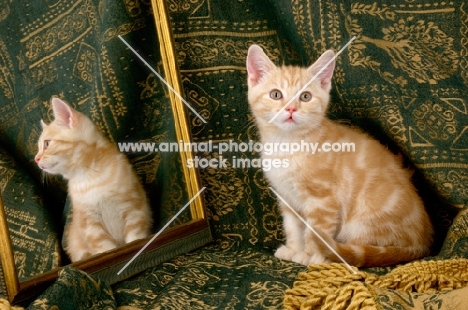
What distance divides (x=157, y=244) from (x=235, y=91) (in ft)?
1.42

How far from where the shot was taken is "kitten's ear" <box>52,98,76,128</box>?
1.09 m

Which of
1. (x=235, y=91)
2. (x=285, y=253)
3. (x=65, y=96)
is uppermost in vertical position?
(x=65, y=96)

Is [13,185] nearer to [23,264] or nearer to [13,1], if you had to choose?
[23,264]

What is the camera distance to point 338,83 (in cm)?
129

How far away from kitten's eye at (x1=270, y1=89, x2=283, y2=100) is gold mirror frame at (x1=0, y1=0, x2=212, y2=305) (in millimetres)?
256

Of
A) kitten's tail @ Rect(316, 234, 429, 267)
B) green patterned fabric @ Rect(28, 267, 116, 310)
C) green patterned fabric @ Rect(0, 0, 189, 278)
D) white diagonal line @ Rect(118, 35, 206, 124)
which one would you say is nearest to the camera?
green patterned fabric @ Rect(28, 267, 116, 310)

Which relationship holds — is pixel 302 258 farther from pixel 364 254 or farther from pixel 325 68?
pixel 325 68

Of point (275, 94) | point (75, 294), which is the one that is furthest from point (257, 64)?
point (75, 294)

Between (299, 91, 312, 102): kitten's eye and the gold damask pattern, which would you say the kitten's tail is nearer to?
the gold damask pattern

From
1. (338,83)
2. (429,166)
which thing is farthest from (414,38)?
(429,166)

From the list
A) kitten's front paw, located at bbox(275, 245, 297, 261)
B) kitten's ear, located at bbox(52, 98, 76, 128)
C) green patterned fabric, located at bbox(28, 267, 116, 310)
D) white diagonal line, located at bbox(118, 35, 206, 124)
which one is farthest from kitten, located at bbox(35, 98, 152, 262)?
kitten's front paw, located at bbox(275, 245, 297, 261)

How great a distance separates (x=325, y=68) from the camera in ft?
4.02

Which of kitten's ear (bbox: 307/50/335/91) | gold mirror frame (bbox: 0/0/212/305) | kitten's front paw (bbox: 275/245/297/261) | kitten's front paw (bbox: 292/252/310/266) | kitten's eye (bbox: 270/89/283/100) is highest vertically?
kitten's ear (bbox: 307/50/335/91)

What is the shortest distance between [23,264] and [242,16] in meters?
0.78
